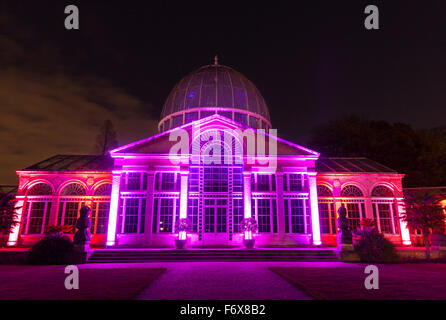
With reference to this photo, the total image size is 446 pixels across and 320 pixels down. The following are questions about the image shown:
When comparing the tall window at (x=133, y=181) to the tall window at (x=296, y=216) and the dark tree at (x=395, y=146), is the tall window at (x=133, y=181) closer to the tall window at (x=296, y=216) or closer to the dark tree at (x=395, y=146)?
the tall window at (x=296, y=216)

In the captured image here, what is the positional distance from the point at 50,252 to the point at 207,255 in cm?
878

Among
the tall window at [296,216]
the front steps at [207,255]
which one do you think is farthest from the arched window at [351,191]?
the front steps at [207,255]

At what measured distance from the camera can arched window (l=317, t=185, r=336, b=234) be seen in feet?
76.8

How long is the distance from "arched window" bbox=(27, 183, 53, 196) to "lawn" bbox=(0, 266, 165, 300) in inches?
583

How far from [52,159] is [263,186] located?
2058 cm

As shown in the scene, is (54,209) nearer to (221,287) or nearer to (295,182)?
(221,287)

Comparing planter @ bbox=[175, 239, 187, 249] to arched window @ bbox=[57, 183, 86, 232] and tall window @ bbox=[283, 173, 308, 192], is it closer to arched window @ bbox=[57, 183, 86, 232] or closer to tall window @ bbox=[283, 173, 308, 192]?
tall window @ bbox=[283, 173, 308, 192]

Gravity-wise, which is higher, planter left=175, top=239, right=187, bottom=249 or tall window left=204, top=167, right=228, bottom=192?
tall window left=204, top=167, right=228, bottom=192

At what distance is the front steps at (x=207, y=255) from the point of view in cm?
1625

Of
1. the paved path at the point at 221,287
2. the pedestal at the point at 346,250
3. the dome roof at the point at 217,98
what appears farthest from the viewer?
the dome roof at the point at 217,98

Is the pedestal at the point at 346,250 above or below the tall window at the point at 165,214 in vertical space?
below

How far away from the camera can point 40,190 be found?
77.2 feet

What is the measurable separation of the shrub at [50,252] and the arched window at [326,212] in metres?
19.3

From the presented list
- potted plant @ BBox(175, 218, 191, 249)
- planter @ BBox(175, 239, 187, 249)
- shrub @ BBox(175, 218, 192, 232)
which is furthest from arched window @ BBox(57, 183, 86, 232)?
planter @ BBox(175, 239, 187, 249)
